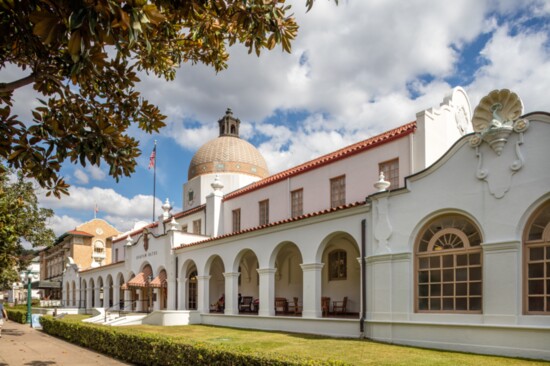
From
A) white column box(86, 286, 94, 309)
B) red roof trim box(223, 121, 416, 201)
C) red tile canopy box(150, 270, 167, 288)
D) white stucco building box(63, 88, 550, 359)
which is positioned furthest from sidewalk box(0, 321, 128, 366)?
white column box(86, 286, 94, 309)

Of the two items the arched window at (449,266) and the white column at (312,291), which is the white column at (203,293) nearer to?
the white column at (312,291)

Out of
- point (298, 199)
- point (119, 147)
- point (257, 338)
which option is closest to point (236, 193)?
point (298, 199)

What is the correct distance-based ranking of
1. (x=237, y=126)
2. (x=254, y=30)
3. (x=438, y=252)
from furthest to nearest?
(x=237, y=126) → (x=438, y=252) → (x=254, y=30)

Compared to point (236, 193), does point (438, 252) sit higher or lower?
lower

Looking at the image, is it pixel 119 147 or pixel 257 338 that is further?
pixel 257 338

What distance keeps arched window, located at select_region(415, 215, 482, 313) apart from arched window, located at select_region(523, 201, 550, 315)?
1.28 metres

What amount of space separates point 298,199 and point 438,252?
423 inches

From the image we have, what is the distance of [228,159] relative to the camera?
36156 millimetres

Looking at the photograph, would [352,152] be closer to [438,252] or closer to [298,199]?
[298,199]

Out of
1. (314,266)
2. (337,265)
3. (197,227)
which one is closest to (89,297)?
(197,227)

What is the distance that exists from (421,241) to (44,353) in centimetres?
1320

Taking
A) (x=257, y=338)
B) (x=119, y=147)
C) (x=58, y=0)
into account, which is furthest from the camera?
(x=257, y=338)

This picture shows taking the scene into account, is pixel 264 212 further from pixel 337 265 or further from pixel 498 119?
pixel 498 119

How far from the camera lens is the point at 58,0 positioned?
4.63 metres
